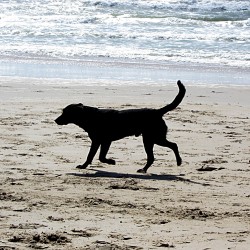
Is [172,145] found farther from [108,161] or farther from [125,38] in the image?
[125,38]

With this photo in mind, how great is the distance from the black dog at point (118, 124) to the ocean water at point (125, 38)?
844 centimetres

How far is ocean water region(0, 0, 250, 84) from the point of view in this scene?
1877cm

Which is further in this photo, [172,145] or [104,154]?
[172,145]

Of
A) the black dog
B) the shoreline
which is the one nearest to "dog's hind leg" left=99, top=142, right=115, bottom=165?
the black dog

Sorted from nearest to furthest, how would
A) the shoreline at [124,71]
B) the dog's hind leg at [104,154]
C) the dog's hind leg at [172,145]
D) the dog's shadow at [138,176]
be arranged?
the dog's shadow at [138,176]
the dog's hind leg at [104,154]
the dog's hind leg at [172,145]
the shoreline at [124,71]

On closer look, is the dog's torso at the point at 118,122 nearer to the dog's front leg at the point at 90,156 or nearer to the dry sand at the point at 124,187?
the dog's front leg at the point at 90,156

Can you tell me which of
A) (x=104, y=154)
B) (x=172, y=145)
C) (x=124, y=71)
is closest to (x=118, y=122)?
(x=104, y=154)

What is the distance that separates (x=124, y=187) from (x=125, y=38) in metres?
20.2

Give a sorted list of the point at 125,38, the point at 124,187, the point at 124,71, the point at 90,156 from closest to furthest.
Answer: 1. the point at 124,187
2. the point at 90,156
3. the point at 124,71
4. the point at 125,38

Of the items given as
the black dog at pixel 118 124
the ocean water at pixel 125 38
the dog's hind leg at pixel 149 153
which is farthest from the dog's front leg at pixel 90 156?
the ocean water at pixel 125 38

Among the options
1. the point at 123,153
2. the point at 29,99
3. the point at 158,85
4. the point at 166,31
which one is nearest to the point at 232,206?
the point at 123,153

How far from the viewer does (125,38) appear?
88.2ft

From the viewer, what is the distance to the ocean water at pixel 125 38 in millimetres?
18766

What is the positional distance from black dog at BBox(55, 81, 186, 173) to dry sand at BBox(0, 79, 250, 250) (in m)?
0.27
